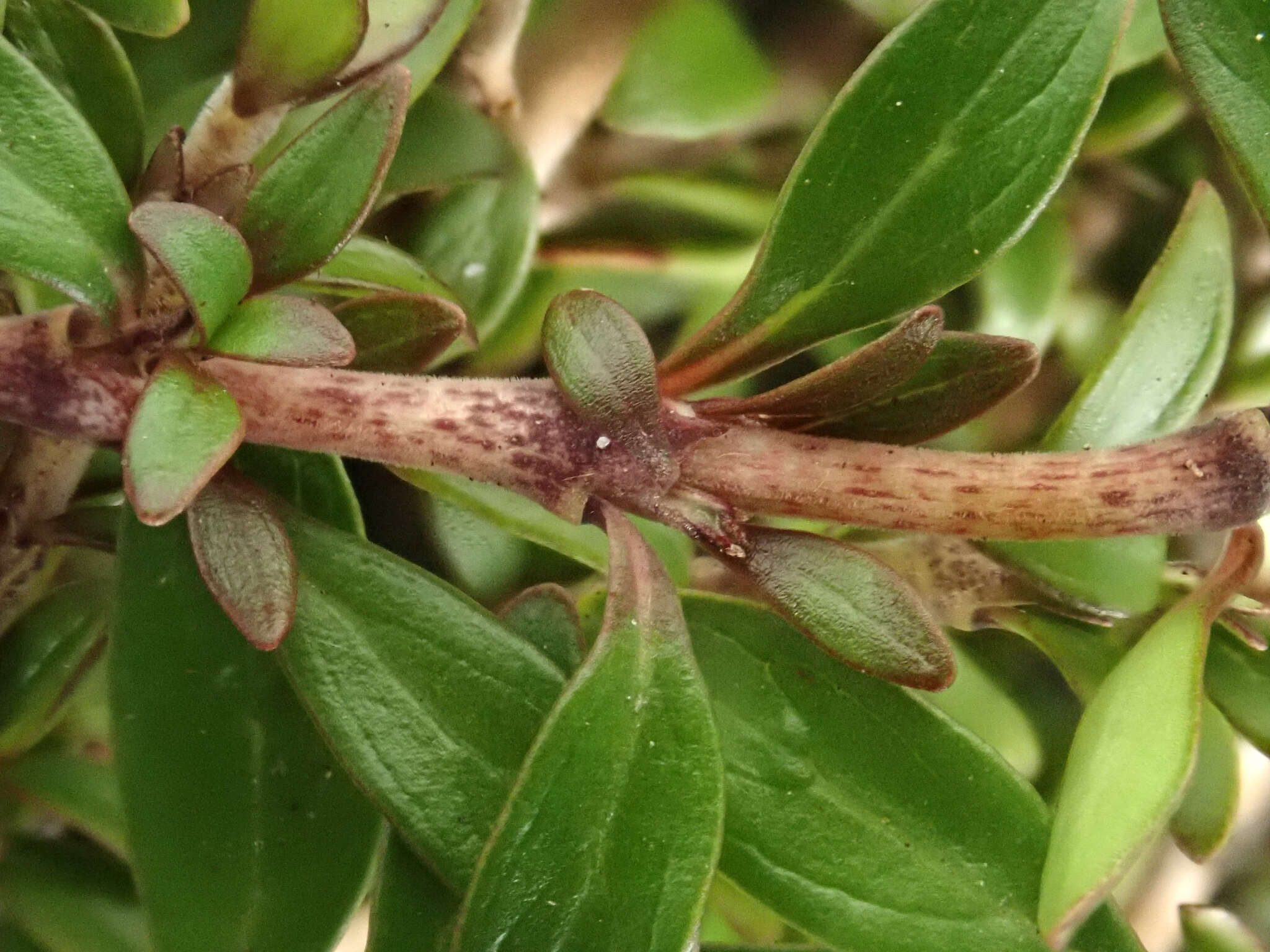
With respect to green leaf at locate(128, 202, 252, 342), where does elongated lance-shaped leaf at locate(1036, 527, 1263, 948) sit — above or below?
below

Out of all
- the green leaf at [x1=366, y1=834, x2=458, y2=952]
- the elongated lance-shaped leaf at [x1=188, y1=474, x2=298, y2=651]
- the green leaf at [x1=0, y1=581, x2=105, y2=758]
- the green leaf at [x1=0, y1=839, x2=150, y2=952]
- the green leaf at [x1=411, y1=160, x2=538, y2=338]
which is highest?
the green leaf at [x1=411, y1=160, x2=538, y2=338]

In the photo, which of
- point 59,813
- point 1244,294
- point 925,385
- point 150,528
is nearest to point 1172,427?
point 925,385

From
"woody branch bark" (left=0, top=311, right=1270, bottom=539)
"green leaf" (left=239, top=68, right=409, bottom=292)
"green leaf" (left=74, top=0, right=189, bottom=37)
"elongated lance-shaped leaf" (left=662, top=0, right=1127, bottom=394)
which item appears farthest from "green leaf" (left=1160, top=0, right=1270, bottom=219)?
"green leaf" (left=74, top=0, right=189, bottom=37)

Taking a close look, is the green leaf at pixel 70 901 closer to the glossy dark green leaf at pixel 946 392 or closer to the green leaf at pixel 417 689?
the green leaf at pixel 417 689

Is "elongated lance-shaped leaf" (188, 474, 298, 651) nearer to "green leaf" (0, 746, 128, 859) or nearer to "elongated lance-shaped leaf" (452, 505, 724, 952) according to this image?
"elongated lance-shaped leaf" (452, 505, 724, 952)

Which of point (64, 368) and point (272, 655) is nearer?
point (64, 368)

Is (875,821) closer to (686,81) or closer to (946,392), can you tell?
(946,392)

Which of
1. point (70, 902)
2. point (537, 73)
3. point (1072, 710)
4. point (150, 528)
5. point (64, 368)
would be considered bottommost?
point (70, 902)

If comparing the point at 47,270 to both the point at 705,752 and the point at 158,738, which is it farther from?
the point at 705,752
